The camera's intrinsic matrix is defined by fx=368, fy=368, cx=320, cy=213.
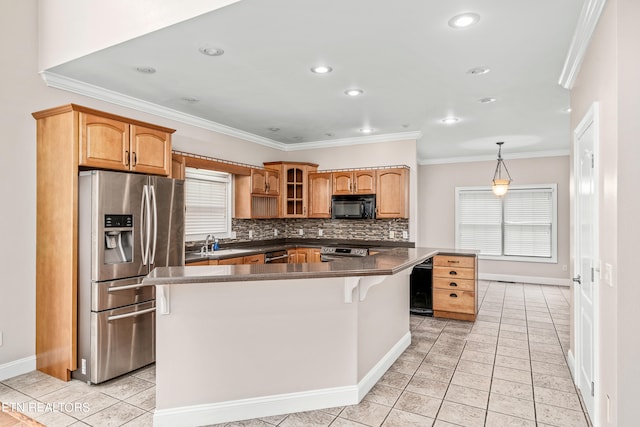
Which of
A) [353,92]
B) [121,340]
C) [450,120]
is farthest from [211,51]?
[450,120]

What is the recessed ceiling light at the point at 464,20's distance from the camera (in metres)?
2.39

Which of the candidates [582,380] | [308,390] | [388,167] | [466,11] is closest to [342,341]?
[308,390]

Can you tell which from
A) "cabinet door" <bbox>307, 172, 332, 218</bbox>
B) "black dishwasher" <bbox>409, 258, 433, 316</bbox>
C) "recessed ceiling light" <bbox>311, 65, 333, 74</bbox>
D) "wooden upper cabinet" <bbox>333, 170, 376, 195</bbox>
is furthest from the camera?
"cabinet door" <bbox>307, 172, 332, 218</bbox>

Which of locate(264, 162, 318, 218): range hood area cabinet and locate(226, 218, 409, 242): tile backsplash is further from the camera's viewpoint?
locate(264, 162, 318, 218): range hood area cabinet

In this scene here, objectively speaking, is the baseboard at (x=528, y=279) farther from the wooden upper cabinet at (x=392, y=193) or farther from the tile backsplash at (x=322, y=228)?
the wooden upper cabinet at (x=392, y=193)

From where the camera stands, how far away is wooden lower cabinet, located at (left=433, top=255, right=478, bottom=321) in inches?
194

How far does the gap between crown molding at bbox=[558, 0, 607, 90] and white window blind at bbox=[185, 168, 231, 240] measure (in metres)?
4.34

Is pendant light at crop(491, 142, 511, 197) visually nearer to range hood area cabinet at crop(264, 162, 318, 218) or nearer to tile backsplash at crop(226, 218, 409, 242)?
tile backsplash at crop(226, 218, 409, 242)

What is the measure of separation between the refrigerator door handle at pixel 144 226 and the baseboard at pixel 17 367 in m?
1.32

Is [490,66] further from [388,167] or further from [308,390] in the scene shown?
[308,390]

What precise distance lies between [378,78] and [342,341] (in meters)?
2.39

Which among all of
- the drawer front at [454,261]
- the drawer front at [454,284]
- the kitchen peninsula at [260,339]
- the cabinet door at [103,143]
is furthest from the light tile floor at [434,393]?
the cabinet door at [103,143]

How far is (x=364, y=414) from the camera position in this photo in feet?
8.40

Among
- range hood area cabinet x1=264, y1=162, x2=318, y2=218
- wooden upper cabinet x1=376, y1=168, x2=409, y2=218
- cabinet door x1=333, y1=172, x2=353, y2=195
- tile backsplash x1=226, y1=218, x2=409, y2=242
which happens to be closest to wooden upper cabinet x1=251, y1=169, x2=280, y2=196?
range hood area cabinet x1=264, y1=162, x2=318, y2=218
